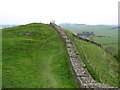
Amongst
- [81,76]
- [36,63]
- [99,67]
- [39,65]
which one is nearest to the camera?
[81,76]

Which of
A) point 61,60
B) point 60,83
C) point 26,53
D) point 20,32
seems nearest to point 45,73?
point 60,83

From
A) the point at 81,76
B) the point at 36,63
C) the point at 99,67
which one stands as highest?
the point at 36,63

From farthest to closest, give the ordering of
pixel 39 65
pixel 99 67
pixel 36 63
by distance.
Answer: pixel 99 67, pixel 36 63, pixel 39 65

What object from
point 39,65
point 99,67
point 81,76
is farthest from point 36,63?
point 99,67

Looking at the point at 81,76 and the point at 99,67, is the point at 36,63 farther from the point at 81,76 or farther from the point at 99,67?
the point at 99,67

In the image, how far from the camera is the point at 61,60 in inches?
1417

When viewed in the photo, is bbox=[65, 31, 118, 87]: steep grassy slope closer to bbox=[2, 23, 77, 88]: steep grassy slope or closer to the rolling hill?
the rolling hill

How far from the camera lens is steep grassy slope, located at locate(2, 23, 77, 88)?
1025 inches

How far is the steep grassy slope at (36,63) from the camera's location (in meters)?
26.0

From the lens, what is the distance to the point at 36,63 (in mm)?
34094

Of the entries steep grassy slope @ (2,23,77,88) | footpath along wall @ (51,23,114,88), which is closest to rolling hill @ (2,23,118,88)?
steep grassy slope @ (2,23,77,88)

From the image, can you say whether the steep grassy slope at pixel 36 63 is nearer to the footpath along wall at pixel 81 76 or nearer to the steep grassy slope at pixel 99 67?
the footpath along wall at pixel 81 76

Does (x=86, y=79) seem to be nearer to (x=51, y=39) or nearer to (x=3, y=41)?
(x=51, y=39)

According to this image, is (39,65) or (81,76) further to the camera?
(39,65)
